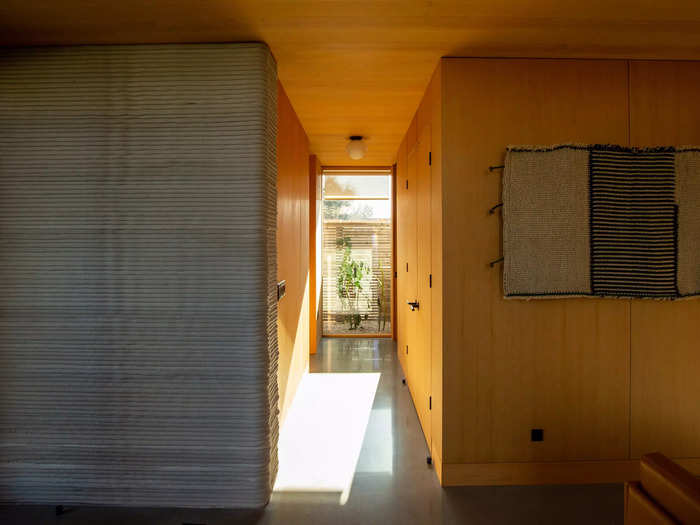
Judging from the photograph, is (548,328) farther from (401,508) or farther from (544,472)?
(401,508)

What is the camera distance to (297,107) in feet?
11.0

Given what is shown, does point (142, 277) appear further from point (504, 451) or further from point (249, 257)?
point (504, 451)

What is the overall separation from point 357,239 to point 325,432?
3174 mm

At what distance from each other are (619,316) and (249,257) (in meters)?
2.05

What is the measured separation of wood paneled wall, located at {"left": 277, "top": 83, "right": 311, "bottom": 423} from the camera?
2951 millimetres

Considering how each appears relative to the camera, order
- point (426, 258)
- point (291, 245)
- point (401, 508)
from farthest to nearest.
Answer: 1. point (291, 245)
2. point (426, 258)
3. point (401, 508)

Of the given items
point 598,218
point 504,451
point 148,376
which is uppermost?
point 598,218

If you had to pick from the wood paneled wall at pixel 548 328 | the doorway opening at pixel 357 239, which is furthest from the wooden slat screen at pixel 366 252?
the wood paneled wall at pixel 548 328

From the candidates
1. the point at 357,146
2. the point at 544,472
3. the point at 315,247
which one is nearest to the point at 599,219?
the point at 544,472

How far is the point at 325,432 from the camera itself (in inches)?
120

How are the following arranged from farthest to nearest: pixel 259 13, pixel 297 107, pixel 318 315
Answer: pixel 318 315 → pixel 297 107 → pixel 259 13

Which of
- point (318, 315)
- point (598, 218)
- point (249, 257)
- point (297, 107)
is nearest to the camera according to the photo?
point (249, 257)

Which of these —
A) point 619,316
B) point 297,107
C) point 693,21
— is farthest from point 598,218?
point 297,107

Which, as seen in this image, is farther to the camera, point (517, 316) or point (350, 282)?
point (350, 282)
